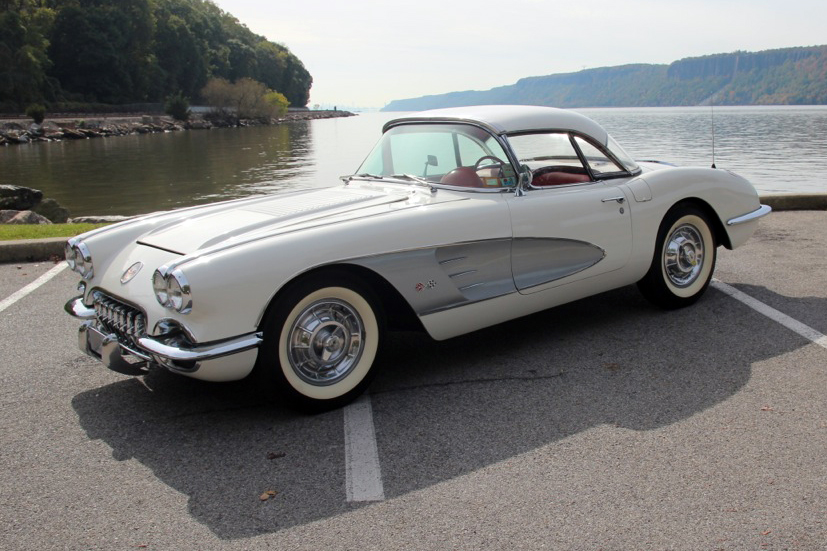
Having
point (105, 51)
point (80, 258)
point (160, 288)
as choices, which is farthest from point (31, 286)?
point (105, 51)

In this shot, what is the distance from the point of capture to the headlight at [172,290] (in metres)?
3.29

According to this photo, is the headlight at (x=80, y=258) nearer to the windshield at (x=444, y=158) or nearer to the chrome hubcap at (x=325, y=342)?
the chrome hubcap at (x=325, y=342)

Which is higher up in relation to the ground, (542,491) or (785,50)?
(785,50)

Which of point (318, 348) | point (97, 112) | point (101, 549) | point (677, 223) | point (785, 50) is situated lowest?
point (101, 549)

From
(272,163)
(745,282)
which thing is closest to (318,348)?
(745,282)

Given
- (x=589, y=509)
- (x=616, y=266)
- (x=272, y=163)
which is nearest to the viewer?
(x=589, y=509)

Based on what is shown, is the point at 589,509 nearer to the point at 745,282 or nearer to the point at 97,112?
the point at 745,282

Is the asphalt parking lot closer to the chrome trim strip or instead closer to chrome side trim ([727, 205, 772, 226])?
the chrome trim strip

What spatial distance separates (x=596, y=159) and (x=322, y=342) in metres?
2.51

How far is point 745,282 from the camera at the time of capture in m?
6.00

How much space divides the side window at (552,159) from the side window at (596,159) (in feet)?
0.25

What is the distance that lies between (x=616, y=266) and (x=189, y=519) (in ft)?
10.3

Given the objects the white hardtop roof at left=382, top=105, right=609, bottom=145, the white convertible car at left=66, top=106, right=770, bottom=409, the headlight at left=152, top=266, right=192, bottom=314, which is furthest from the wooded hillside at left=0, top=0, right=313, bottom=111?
the headlight at left=152, top=266, right=192, bottom=314

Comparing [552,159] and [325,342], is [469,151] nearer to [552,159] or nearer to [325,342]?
[552,159]
